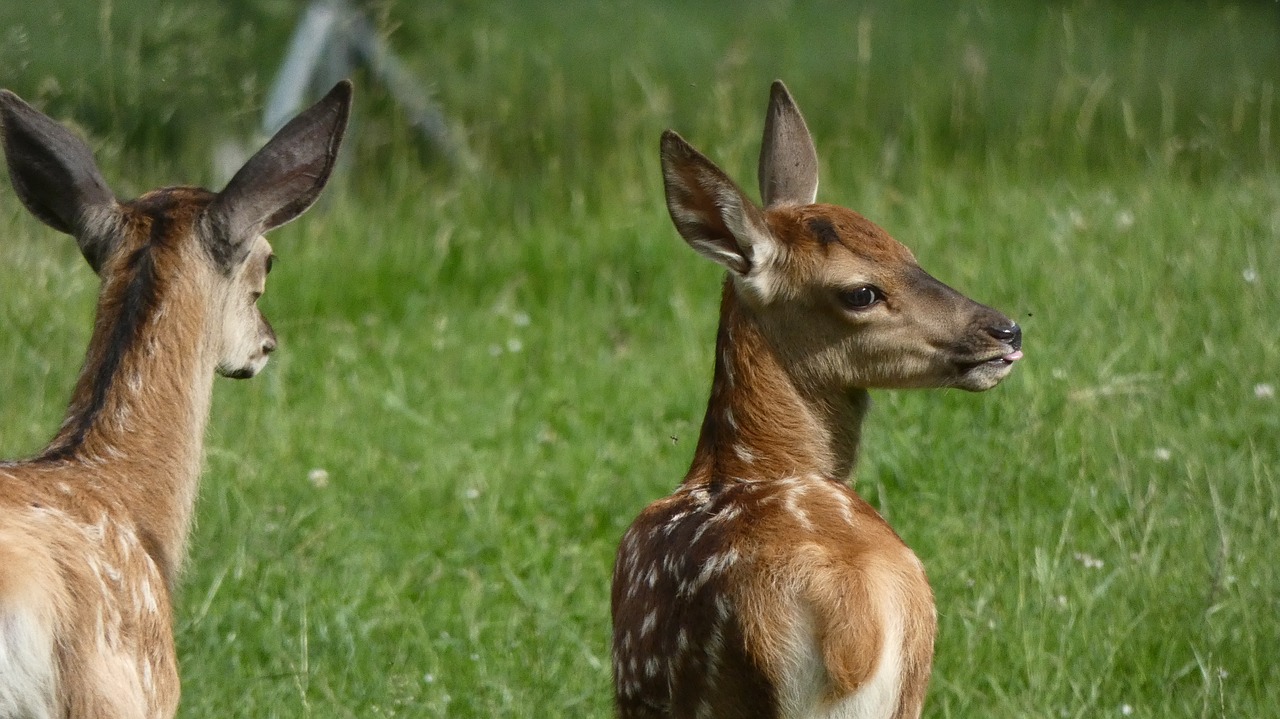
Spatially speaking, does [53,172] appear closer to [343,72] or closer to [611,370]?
[611,370]

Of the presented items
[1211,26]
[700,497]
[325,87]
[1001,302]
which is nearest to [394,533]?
[700,497]

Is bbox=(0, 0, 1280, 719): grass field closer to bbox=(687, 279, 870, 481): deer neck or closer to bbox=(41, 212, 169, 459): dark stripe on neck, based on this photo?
bbox=(687, 279, 870, 481): deer neck

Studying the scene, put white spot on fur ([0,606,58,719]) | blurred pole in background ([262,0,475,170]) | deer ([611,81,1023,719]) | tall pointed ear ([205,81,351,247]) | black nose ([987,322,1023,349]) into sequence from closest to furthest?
white spot on fur ([0,606,58,719])
deer ([611,81,1023,719])
tall pointed ear ([205,81,351,247])
black nose ([987,322,1023,349])
blurred pole in background ([262,0,475,170])

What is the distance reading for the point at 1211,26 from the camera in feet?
36.8

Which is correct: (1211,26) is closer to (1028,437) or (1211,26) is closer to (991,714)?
(1028,437)

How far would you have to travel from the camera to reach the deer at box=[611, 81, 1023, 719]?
3.56 meters

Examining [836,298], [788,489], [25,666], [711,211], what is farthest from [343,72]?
[25,666]

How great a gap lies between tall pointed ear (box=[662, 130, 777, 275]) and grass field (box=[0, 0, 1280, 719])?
4.23ft

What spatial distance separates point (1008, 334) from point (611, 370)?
8.85 ft

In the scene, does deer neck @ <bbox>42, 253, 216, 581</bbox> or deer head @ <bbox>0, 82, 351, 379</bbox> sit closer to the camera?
deer neck @ <bbox>42, 253, 216, 581</bbox>

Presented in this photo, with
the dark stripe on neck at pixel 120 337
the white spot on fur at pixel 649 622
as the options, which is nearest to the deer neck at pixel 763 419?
the white spot on fur at pixel 649 622

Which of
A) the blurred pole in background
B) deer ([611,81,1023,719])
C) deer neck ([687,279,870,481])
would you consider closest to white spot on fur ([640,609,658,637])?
deer ([611,81,1023,719])

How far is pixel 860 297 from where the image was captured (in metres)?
4.48

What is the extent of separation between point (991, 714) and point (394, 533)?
206 cm
